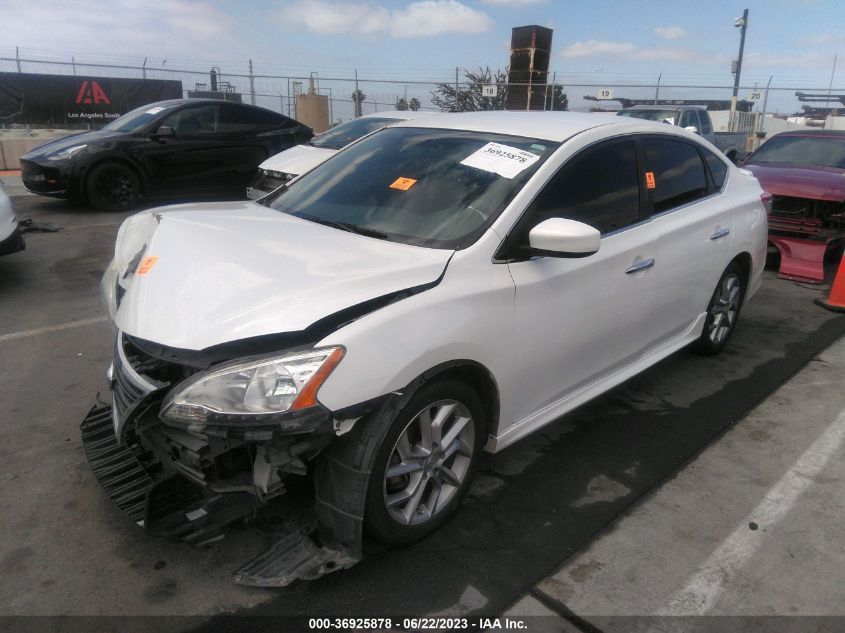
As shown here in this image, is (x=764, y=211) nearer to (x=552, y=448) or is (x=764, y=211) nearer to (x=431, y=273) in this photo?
(x=552, y=448)

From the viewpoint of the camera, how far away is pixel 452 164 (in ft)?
10.3

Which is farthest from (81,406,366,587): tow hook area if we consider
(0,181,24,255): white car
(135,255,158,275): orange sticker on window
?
(0,181,24,255): white car

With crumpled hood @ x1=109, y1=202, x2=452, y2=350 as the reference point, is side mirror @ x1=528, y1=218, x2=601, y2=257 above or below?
above

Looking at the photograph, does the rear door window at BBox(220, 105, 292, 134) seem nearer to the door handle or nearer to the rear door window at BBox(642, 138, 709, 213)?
the rear door window at BBox(642, 138, 709, 213)

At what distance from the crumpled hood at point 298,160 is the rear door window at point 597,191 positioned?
4889 mm

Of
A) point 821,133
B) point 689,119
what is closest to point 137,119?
point 821,133

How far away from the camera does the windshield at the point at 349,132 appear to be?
29.3 feet

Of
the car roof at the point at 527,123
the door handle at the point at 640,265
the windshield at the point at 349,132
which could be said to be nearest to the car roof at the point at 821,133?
the windshield at the point at 349,132

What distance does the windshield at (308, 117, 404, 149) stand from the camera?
895 cm

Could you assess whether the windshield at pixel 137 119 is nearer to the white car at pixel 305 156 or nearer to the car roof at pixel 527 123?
the white car at pixel 305 156

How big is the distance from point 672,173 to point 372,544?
A: 2853mm

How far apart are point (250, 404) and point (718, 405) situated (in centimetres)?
322

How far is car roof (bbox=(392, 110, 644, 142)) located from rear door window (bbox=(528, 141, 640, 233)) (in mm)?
158

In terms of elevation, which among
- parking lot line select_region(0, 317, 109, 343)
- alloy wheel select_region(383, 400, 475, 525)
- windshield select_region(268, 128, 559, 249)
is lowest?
parking lot line select_region(0, 317, 109, 343)
